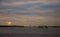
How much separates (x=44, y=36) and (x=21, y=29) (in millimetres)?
537

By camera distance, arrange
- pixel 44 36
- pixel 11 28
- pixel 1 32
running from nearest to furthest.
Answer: pixel 44 36
pixel 1 32
pixel 11 28

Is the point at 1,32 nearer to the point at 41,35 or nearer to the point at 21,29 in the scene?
the point at 21,29

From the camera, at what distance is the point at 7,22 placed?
2.21m

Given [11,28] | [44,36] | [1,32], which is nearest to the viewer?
[44,36]

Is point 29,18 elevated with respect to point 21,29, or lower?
elevated

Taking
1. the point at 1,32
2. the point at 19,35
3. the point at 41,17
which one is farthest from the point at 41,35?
Answer: the point at 1,32

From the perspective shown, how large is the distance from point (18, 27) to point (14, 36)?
17.6 inches

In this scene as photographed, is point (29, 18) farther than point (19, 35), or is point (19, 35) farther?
point (29, 18)

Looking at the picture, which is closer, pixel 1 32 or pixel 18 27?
pixel 1 32

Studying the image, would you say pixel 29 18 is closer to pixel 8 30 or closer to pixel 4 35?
pixel 8 30

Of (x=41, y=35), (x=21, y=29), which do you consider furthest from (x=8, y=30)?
(x=41, y=35)

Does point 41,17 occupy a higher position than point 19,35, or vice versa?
point 41,17

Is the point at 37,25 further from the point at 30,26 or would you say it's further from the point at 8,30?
the point at 8,30

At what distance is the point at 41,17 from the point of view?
222 cm
